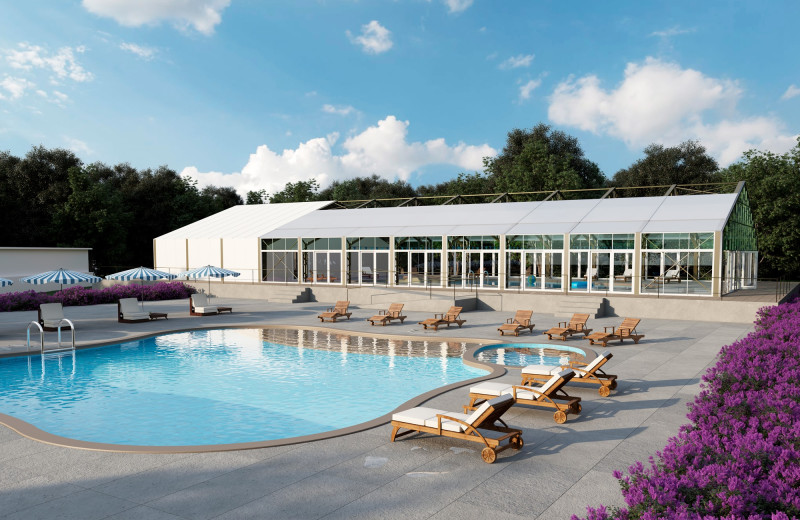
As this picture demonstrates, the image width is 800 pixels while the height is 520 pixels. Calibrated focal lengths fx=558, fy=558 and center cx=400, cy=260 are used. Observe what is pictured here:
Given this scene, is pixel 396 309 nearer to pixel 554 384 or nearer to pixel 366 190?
pixel 554 384

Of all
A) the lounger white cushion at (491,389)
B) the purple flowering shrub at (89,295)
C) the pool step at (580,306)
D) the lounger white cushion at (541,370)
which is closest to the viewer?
the lounger white cushion at (491,389)

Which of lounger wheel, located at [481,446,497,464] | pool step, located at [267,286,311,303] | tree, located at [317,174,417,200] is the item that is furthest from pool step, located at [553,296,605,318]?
tree, located at [317,174,417,200]

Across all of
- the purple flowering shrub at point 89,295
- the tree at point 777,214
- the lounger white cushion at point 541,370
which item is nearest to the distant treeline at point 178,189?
the tree at point 777,214

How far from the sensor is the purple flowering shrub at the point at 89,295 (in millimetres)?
25992

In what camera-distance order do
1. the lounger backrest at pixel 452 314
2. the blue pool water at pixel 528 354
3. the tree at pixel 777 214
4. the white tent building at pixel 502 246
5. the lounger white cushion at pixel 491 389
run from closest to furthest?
1. the lounger white cushion at pixel 491 389
2. the blue pool water at pixel 528 354
3. the lounger backrest at pixel 452 314
4. the white tent building at pixel 502 246
5. the tree at pixel 777 214

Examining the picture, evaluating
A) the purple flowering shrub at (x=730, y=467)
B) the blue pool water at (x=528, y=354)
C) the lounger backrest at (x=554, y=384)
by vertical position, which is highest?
the purple flowering shrub at (x=730, y=467)

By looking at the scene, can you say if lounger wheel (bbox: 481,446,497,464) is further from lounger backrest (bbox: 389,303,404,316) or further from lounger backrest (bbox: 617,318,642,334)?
lounger backrest (bbox: 389,303,404,316)

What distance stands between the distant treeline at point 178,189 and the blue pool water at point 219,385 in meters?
34.2

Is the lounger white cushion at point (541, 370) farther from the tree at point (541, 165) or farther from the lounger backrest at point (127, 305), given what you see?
the tree at point (541, 165)

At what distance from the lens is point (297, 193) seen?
62.7m

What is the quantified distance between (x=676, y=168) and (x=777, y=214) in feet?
47.5

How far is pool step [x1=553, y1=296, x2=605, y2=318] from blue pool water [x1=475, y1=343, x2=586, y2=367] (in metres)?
6.69

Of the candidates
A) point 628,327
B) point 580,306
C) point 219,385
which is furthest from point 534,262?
point 219,385

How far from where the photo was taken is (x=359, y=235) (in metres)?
32.4
